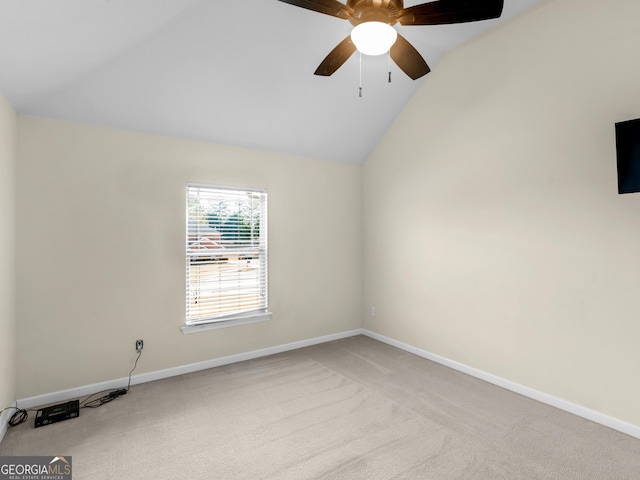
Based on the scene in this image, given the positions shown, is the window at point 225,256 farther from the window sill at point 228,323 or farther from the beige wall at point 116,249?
the beige wall at point 116,249

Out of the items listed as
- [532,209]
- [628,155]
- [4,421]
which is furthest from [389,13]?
[4,421]

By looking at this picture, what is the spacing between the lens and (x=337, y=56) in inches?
83.4

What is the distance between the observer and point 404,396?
2.90 m

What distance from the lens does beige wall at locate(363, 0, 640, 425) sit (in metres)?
2.38

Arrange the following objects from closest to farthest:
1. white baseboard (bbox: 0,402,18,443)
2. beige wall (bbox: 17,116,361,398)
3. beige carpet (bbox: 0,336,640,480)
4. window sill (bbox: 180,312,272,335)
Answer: beige carpet (bbox: 0,336,640,480) < white baseboard (bbox: 0,402,18,443) < beige wall (bbox: 17,116,361,398) < window sill (bbox: 180,312,272,335)

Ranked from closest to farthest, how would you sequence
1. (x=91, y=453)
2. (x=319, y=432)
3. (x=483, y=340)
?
(x=91, y=453) → (x=319, y=432) → (x=483, y=340)

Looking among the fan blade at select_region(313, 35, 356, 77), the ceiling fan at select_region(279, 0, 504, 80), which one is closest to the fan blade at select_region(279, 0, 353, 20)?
the ceiling fan at select_region(279, 0, 504, 80)

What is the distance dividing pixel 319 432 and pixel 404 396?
896 mm

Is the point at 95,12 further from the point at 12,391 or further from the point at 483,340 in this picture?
the point at 483,340

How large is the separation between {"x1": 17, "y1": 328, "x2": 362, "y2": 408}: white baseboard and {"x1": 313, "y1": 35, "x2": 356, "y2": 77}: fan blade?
297 centimetres

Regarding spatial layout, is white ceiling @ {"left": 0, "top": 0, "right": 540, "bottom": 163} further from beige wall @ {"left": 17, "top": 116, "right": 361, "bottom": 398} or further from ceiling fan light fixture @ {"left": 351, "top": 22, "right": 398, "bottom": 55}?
ceiling fan light fixture @ {"left": 351, "top": 22, "right": 398, "bottom": 55}

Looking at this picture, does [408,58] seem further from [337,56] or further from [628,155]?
[628,155]

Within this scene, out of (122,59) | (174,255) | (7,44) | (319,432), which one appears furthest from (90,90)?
(319,432)

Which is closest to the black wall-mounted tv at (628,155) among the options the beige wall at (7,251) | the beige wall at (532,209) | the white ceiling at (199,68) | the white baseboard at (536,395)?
the beige wall at (532,209)
